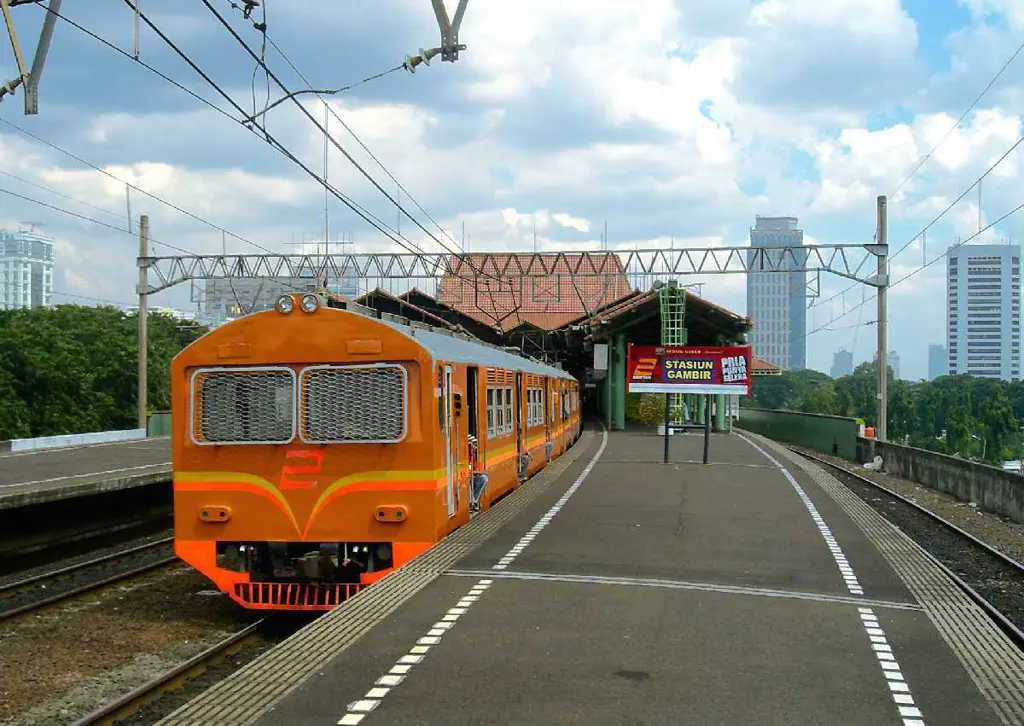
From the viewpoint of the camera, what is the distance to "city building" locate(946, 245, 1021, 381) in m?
187

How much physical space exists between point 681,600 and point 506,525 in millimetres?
4012

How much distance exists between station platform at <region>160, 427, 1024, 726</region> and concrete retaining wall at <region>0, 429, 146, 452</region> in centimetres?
1924

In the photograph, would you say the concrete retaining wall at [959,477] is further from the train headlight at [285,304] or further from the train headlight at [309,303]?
the train headlight at [285,304]

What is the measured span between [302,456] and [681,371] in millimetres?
13544

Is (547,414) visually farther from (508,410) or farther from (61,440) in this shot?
(61,440)

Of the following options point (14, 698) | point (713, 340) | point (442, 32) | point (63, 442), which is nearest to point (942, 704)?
point (14, 698)

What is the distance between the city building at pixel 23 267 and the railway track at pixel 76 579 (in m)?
118

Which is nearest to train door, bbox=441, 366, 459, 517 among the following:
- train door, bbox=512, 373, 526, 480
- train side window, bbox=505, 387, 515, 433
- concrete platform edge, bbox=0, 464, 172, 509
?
train side window, bbox=505, 387, 515, 433

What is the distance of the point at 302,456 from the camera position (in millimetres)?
9867

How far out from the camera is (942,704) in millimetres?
5781

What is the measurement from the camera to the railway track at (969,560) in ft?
33.5

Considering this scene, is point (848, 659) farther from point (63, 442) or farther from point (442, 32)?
point (63, 442)

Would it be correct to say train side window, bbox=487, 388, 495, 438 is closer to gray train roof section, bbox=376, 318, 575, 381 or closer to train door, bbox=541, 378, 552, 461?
gray train roof section, bbox=376, 318, 575, 381

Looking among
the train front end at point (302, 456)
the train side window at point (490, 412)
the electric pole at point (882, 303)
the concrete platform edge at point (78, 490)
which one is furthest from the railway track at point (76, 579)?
the electric pole at point (882, 303)
